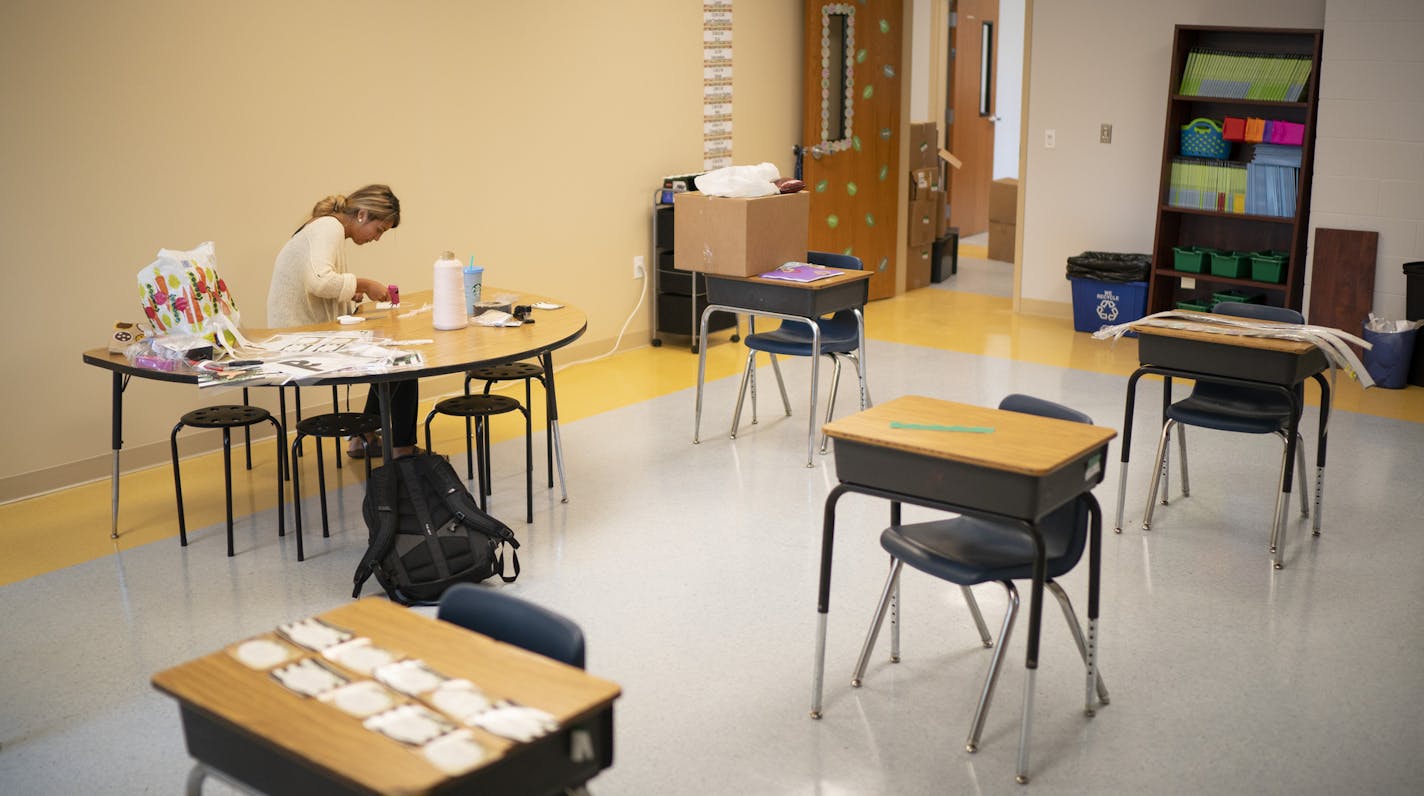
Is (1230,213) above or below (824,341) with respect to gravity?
above

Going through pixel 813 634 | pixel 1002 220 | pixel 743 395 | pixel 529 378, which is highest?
pixel 1002 220

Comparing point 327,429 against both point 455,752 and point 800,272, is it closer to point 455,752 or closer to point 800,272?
point 800,272

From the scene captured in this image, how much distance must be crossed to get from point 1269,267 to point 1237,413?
3566mm

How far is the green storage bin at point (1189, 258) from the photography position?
8156 mm

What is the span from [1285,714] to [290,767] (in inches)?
108

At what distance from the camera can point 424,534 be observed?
→ 4.32 m

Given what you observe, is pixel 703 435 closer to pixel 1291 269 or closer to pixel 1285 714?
pixel 1285 714

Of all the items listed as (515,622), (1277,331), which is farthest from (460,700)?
(1277,331)

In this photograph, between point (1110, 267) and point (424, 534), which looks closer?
point (424, 534)

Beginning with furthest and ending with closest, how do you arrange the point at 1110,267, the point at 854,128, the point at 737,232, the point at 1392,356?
the point at 854,128 < the point at 1110,267 < the point at 1392,356 < the point at 737,232

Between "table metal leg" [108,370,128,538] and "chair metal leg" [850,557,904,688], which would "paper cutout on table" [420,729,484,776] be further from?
"table metal leg" [108,370,128,538]

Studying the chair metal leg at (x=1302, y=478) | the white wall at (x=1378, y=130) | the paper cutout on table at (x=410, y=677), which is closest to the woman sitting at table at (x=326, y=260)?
the paper cutout on table at (x=410, y=677)

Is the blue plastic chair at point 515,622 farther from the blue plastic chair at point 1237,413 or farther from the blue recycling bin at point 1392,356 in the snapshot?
the blue recycling bin at point 1392,356

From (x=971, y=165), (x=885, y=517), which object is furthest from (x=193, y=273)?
(x=971, y=165)
